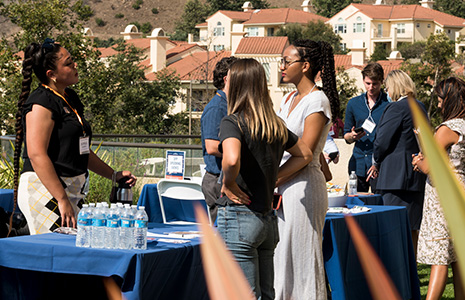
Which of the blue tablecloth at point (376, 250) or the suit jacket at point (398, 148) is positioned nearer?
the blue tablecloth at point (376, 250)

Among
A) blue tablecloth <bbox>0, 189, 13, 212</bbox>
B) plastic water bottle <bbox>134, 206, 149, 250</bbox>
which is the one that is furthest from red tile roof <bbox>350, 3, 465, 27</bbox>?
plastic water bottle <bbox>134, 206, 149, 250</bbox>

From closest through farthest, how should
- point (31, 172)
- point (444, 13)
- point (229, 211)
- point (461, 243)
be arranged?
point (461, 243)
point (229, 211)
point (31, 172)
point (444, 13)

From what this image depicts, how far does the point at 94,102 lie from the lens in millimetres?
30062

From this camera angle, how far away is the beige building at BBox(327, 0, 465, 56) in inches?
4193

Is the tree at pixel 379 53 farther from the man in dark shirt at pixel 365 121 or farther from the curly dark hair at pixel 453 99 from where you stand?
the curly dark hair at pixel 453 99

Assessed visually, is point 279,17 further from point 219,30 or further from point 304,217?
point 304,217

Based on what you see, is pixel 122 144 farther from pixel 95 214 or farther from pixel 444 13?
pixel 444 13

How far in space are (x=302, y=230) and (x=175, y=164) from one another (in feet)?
8.17

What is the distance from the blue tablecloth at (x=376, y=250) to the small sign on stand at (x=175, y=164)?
1.71m

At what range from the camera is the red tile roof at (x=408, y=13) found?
355ft

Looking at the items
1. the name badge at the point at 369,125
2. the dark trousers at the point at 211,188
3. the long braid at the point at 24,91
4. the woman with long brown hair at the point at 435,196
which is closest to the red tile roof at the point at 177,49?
the name badge at the point at 369,125

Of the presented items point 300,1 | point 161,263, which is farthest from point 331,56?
point 300,1

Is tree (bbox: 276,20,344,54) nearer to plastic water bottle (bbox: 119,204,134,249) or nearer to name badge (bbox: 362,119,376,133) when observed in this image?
name badge (bbox: 362,119,376,133)

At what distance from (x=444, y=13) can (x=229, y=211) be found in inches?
4706
